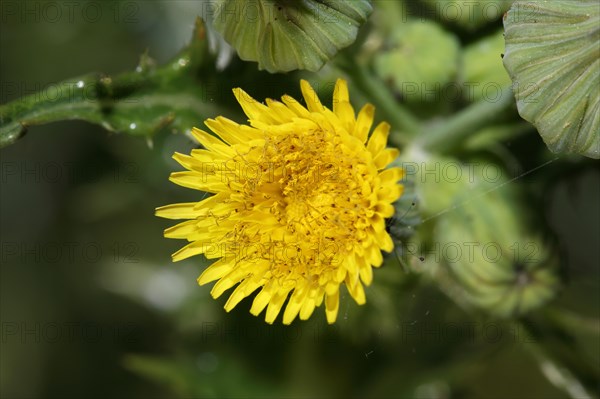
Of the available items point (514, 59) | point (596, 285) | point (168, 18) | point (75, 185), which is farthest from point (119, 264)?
point (514, 59)

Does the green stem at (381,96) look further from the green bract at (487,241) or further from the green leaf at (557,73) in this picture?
the green leaf at (557,73)

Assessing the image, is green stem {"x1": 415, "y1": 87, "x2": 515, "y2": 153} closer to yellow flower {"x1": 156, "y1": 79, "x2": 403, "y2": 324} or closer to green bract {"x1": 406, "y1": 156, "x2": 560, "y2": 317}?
green bract {"x1": 406, "y1": 156, "x2": 560, "y2": 317}

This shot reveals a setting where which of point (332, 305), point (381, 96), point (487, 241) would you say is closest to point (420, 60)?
point (381, 96)

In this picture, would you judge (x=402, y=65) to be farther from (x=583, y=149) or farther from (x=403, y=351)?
(x=403, y=351)

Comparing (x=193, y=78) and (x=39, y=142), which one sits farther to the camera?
(x=39, y=142)

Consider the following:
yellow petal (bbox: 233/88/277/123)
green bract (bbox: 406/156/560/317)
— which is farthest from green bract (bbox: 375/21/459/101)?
yellow petal (bbox: 233/88/277/123)

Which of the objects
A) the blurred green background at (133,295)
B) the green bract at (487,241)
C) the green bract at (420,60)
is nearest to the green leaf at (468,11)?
the green bract at (420,60)
